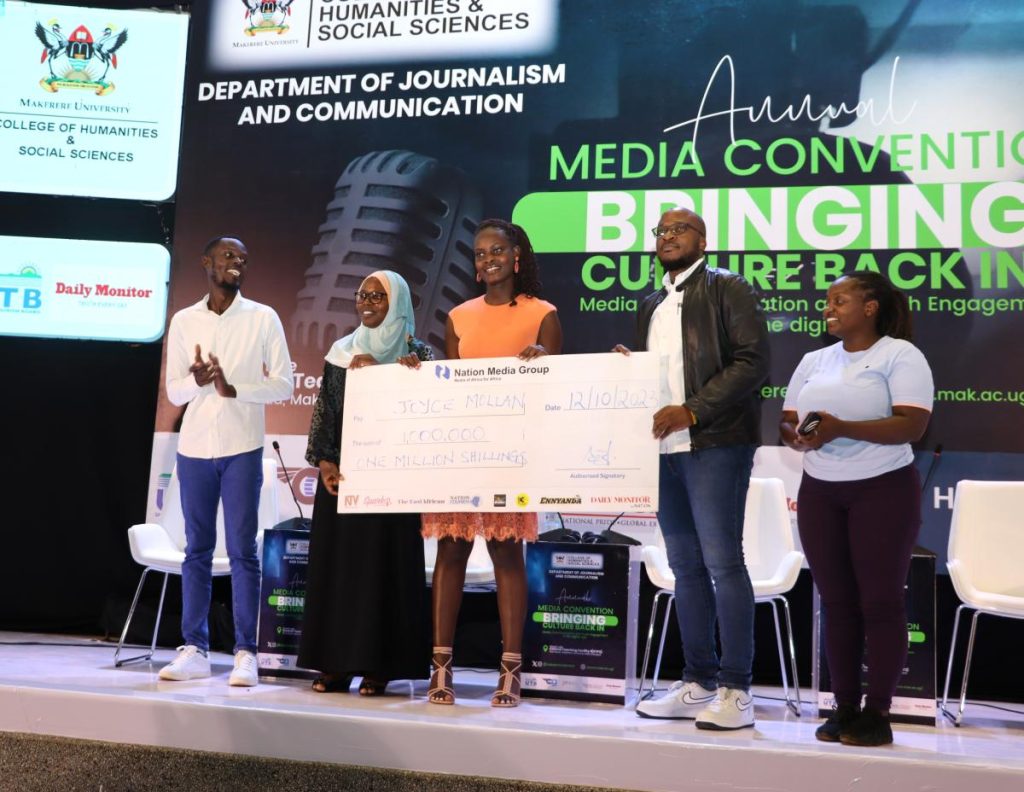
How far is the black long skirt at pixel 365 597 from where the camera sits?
3.35 m

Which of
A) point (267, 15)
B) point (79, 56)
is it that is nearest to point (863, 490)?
point (267, 15)

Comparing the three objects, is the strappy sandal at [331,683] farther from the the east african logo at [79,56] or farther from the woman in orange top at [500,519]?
the the east african logo at [79,56]

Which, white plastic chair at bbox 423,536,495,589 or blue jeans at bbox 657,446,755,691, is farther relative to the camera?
white plastic chair at bbox 423,536,495,589

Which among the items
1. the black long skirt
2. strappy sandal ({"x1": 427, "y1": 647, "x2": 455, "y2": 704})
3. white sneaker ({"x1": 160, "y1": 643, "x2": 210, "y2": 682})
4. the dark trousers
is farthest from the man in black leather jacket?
white sneaker ({"x1": 160, "y1": 643, "x2": 210, "y2": 682})

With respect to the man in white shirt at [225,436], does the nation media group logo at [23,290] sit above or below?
above

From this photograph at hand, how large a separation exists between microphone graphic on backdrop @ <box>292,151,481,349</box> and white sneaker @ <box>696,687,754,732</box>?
2.68 m

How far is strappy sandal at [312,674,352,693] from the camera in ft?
11.4

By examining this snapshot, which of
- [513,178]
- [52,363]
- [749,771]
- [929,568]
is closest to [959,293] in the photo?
[929,568]

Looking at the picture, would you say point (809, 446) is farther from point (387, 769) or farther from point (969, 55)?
point (969, 55)

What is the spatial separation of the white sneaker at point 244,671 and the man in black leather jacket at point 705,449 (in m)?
1.40

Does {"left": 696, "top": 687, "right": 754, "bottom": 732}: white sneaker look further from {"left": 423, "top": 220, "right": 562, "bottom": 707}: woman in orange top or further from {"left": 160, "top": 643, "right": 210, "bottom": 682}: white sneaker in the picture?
{"left": 160, "top": 643, "right": 210, "bottom": 682}: white sneaker

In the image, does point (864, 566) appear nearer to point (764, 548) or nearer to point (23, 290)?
point (764, 548)

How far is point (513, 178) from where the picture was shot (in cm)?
516

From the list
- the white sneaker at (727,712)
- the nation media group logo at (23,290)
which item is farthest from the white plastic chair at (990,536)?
the nation media group logo at (23,290)
